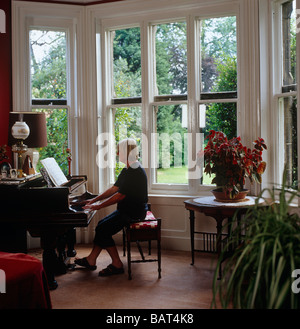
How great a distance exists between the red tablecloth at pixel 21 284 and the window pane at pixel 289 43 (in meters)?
3.40

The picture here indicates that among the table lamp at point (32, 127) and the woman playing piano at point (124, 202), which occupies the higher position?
the table lamp at point (32, 127)

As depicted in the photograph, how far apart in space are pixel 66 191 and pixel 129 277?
111 cm

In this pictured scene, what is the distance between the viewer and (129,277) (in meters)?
3.96

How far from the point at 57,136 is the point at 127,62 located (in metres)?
1.38

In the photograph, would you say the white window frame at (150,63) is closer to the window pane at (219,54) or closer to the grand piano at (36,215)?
the window pane at (219,54)

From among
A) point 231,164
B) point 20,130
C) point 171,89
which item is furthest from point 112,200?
point 171,89

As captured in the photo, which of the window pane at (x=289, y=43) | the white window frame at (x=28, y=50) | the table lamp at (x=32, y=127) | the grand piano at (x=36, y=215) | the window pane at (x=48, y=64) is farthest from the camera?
the window pane at (x=48, y=64)

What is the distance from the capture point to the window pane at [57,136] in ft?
17.5

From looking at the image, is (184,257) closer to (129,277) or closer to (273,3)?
(129,277)

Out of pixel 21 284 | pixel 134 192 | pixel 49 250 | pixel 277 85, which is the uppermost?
pixel 277 85

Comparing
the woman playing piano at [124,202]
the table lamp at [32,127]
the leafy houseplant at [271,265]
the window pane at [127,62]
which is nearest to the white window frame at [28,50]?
the window pane at [127,62]

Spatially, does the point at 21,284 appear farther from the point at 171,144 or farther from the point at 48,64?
the point at 48,64

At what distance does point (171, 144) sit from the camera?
5176 millimetres

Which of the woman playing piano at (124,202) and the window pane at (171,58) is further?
the window pane at (171,58)
